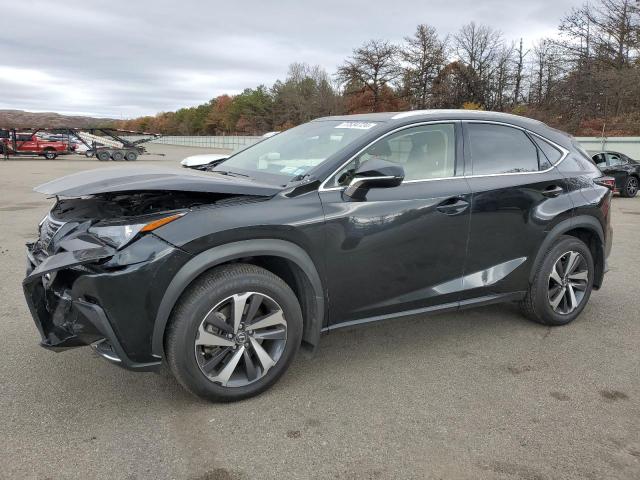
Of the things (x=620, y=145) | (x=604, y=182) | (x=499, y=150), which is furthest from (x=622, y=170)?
(x=499, y=150)

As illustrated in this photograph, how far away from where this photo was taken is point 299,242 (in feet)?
10.2

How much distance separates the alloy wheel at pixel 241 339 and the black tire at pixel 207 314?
0.03 metres

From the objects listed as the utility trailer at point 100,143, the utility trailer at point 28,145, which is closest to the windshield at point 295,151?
the utility trailer at point 100,143

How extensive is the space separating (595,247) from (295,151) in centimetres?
283

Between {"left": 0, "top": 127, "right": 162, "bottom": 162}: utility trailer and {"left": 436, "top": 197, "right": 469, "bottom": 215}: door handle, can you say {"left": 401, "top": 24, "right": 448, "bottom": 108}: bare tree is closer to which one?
{"left": 0, "top": 127, "right": 162, "bottom": 162}: utility trailer

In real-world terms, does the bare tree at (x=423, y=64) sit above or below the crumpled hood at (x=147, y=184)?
above

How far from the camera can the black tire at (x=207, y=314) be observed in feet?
9.33

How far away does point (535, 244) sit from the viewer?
4.14 m

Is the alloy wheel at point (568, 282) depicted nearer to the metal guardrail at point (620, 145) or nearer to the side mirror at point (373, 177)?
the side mirror at point (373, 177)

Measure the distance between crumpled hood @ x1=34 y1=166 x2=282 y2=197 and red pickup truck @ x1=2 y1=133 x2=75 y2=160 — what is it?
34.1 m

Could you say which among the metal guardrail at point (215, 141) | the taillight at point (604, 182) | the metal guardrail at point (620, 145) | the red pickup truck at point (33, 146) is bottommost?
the taillight at point (604, 182)

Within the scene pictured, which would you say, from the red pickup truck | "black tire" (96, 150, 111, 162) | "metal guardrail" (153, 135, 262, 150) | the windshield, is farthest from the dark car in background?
"metal guardrail" (153, 135, 262, 150)

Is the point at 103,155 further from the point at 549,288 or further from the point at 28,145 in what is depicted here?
the point at 549,288

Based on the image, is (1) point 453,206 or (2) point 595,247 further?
(2) point 595,247
